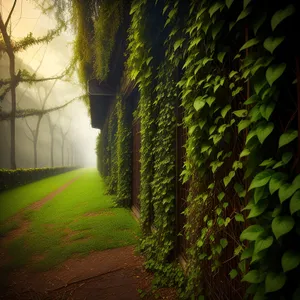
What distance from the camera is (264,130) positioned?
4.47ft

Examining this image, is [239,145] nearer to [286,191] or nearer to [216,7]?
[286,191]

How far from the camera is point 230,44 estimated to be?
1900 mm

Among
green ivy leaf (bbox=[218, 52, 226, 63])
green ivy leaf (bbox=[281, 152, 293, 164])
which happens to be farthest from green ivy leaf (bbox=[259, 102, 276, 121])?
green ivy leaf (bbox=[218, 52, 226, 63])

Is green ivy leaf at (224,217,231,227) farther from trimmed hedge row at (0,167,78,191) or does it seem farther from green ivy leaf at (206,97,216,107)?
trimmed hedge row at (0,167,78,191)

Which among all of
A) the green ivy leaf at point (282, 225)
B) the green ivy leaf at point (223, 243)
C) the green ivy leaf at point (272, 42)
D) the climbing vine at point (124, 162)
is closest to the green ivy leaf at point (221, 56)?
the green ivy leaf at point (272, 42)

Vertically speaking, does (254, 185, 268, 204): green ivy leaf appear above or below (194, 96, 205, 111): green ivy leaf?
below

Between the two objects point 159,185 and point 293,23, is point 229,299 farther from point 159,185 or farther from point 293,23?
point 293,23

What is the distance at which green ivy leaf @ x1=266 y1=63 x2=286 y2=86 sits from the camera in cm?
124

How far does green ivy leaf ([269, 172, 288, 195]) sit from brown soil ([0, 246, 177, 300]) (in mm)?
2513

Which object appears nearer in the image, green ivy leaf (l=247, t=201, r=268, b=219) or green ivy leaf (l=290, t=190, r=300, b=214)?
green ivy leaf (l=290, t=190, r=300, b=214)

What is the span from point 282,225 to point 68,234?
5.49m

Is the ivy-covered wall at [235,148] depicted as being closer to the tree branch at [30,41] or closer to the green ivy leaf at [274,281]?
the green ivy leaf at [274,281]

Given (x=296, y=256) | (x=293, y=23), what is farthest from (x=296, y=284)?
(x=293, y=23)

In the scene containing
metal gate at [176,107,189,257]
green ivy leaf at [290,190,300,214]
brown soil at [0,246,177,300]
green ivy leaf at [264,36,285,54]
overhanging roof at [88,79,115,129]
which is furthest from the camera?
overhanging roof at [88,79,115,129]
